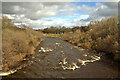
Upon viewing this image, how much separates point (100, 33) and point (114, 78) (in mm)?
12385

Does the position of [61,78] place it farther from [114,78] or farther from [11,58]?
[11,58]

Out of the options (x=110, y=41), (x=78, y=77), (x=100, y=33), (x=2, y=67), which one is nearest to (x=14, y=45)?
(x=2, y=67)

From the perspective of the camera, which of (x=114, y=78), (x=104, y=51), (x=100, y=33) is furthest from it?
Answer: (x=100, y=33)

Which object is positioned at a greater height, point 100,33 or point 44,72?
point 100,33

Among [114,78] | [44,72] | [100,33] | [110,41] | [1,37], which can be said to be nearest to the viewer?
[114,78]

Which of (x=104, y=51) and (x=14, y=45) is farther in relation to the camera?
(x=104, y=51)

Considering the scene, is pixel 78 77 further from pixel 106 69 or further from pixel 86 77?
pixel 106 69

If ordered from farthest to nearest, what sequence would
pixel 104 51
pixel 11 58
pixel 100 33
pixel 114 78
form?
pixel 100 33, pixel 104 51, pixel 11 58, pixel 114 78

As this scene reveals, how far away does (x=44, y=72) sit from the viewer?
9336mm

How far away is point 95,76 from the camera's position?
8430mm

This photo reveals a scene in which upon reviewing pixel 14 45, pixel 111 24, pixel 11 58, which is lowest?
pixel 11 58

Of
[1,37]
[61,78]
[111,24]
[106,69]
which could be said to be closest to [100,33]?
[111,24]

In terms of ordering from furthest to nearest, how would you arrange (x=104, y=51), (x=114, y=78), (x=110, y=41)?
(x=104, y=51), (x=110, y=41), (x=114, y=78)

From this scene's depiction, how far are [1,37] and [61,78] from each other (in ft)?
30.1
